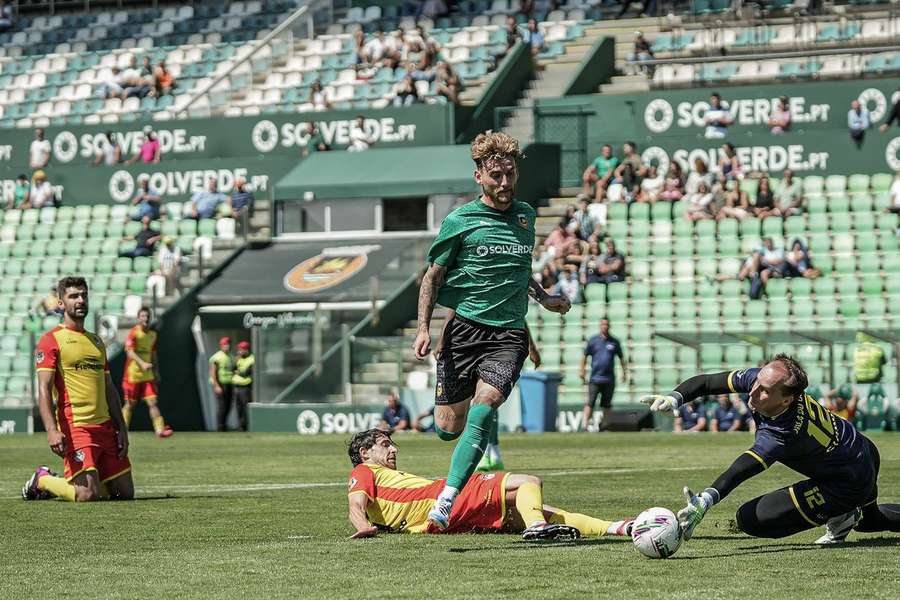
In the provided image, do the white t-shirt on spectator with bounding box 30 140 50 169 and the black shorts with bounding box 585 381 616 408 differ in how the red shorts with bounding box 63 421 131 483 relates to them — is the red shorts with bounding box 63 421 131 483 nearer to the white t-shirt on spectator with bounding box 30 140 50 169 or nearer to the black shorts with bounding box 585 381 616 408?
the black shorts with bounding box 585 381 616 408

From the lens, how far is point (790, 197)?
108 feet

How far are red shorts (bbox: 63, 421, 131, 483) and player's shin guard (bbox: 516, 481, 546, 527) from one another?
16.3 feet

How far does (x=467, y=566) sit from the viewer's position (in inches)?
339

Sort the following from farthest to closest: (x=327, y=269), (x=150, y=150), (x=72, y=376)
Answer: (x=150, y=150) < (x=327, y=269) < (x=72, y=376)

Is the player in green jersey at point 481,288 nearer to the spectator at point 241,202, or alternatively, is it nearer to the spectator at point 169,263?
the spectator at point 169,263

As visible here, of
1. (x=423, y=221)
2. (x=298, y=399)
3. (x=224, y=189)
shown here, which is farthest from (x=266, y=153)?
(x=298, y=399)

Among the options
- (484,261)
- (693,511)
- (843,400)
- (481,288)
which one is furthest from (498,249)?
(843,400)

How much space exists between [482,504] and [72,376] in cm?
476

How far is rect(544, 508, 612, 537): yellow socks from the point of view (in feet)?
32.8

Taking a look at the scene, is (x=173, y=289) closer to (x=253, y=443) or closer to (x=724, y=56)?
(x=253, y=443)

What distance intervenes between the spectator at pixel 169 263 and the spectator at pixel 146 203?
50.1 inches

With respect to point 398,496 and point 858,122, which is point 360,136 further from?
point 398,496

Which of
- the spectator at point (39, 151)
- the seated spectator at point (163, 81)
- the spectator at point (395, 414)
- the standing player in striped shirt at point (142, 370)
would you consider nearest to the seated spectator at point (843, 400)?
the spectator at point (395, 414)

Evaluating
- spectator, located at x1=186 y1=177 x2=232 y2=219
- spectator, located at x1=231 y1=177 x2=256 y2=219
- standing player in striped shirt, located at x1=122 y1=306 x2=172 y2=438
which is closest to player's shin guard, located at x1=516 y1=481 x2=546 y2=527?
standing player in striped shirt, located at x1=122 y1=306 x2=172 y2=438
